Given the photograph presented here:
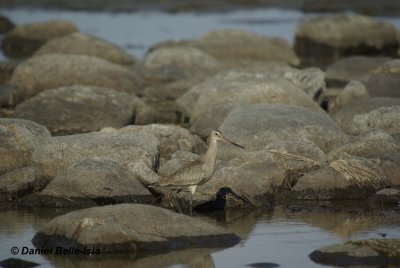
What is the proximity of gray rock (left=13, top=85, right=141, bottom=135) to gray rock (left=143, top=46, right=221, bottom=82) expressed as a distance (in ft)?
19.9

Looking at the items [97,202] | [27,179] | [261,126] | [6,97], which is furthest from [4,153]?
[6,97]

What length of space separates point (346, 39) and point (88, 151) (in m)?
23.0

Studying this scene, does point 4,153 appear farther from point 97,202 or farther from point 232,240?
point 232,240

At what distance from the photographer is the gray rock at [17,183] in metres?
16.4

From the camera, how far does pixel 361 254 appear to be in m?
12.5

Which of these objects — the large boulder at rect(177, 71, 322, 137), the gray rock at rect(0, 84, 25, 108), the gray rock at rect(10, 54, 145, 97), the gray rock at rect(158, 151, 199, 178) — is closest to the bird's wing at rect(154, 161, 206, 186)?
the gray rock at rect(158, 151, 199, 178)

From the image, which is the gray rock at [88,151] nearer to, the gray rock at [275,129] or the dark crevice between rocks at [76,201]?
the dark crevice between rocks at [76,201]

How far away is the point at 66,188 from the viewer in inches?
632

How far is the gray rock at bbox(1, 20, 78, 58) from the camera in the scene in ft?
133

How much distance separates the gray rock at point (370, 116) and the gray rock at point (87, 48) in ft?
43.1

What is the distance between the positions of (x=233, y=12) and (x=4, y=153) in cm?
3558

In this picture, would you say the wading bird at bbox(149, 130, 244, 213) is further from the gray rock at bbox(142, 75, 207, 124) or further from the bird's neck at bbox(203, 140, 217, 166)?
the gray rock at bbox(142, 75, 207, 124)

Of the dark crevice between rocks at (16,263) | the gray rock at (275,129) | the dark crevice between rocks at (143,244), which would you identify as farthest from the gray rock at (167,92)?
the dark crevice between rocks at (16,263)

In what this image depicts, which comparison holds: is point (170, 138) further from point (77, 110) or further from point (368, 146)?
point (77, 110)
